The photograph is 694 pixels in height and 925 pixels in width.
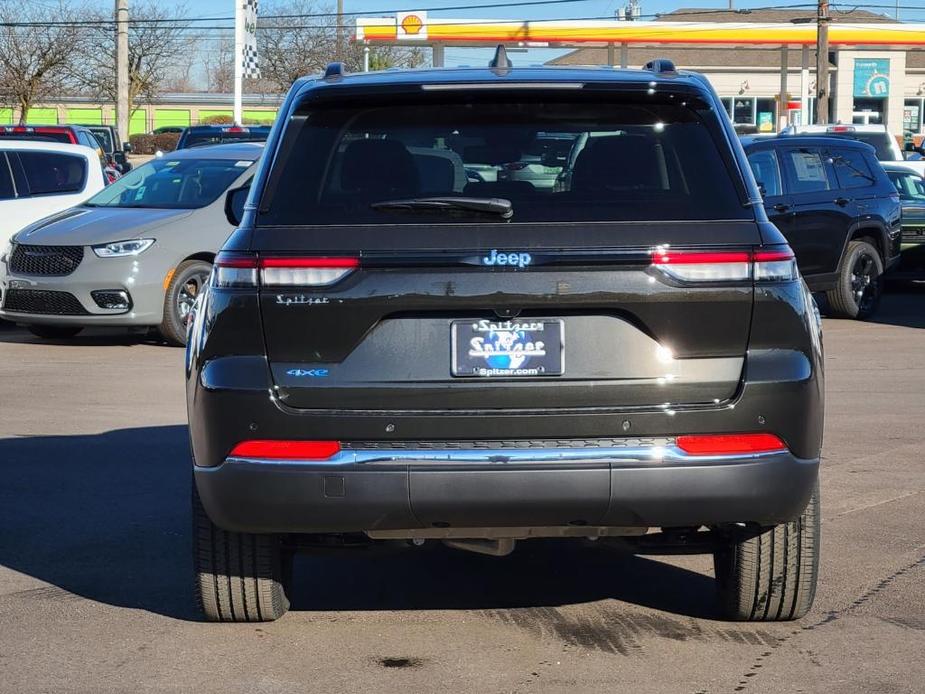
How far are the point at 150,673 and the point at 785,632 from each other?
209 centimetres

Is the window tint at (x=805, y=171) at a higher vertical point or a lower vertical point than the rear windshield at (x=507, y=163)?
lower

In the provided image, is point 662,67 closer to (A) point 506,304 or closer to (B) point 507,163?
(B) point 507,163

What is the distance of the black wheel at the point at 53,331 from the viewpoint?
14297mm

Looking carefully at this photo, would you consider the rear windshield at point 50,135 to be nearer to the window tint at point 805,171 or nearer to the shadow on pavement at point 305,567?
the window tint at point 805,171

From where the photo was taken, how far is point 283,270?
14.1 feet

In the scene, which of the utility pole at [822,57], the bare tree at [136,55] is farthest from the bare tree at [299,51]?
the utility pole at [822,57]

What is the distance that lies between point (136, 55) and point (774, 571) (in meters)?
66.3

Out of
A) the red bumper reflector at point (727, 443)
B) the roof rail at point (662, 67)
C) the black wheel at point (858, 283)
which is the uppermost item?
the roof rail at point (662, 67)

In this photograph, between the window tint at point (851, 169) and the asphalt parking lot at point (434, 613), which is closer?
the asphalt parking lot at point (434, 613)

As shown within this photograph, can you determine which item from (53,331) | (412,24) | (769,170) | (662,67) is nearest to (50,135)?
(53,331)

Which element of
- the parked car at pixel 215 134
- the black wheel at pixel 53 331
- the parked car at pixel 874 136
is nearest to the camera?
the black wheel at pixel 53 331

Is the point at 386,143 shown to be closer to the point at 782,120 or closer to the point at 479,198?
the point at 479,198

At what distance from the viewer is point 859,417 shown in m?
9.60

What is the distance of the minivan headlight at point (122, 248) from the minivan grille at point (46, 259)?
181mm
